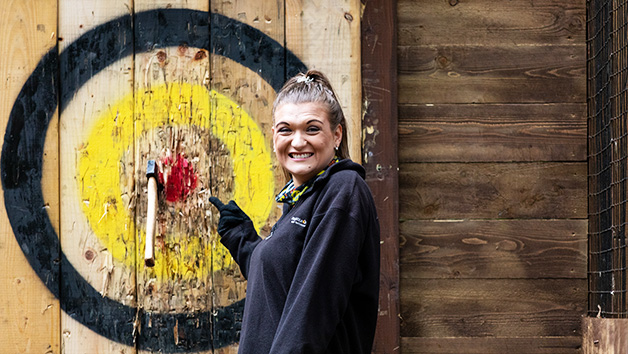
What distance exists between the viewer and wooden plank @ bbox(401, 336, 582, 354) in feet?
9.94

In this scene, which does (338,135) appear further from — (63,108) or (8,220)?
(8,220)

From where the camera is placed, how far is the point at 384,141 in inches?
120

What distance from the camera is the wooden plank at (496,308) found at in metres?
3.04

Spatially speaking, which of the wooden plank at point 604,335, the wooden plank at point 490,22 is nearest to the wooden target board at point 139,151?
the wooden plank at point 490,22

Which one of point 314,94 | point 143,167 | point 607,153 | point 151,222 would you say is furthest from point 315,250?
point 607,153

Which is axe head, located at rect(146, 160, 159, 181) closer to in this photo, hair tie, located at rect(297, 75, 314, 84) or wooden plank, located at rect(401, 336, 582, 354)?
hair tie, located at rect(297, 75, 314, 84)

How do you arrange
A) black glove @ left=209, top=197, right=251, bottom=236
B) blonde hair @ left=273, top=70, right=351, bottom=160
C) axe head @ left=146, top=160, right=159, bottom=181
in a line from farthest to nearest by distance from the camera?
axe head @ left=146, top=160, right=159, bottom=181 → black glove @ left=209, top=197, right=251, bottom=236 → blonde hair @ left=273, top=70, right=351, bottom=160

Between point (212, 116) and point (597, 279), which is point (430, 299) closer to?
point (597, 279)

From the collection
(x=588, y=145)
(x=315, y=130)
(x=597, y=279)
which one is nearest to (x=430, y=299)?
(x=597, y=279)

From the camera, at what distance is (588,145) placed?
3.08 metres

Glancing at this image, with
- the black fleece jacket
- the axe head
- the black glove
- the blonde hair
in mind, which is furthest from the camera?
the axe head

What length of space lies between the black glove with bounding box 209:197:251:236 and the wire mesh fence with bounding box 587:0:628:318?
56.7 inches

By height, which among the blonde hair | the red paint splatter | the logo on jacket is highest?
the blonde hair

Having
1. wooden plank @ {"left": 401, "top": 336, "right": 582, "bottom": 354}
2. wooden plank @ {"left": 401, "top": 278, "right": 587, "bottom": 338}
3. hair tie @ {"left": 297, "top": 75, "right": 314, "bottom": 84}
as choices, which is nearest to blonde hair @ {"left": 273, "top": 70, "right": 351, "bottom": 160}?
hair tie @ {"left": 297, "top": 75, "right": 314, "bottom": 84}
